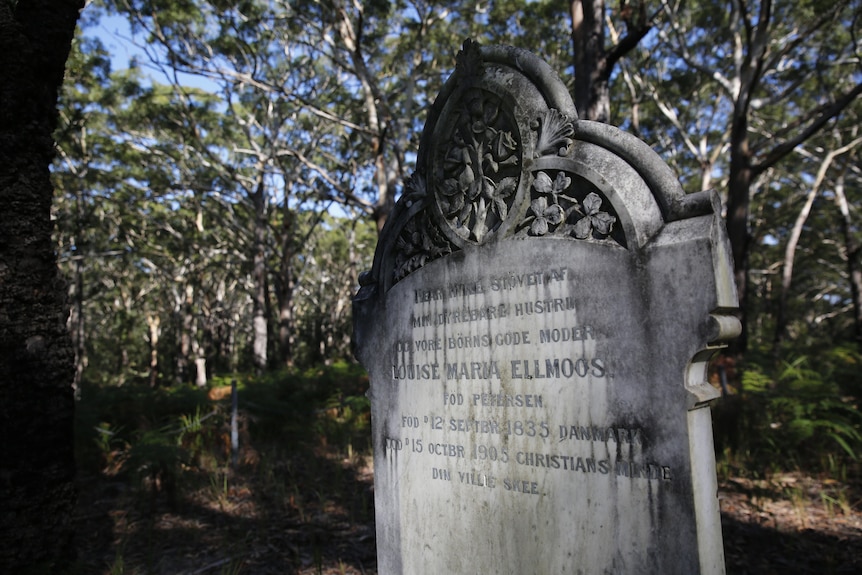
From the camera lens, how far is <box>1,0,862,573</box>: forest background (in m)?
6.57

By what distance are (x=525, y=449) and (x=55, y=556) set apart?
3178mm

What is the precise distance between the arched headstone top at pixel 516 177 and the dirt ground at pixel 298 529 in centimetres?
260

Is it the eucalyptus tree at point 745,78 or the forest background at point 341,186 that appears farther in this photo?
the eucalyptus tree at point 745,78

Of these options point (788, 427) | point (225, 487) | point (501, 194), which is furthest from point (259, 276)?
point (501, 194)

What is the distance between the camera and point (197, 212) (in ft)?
70.3

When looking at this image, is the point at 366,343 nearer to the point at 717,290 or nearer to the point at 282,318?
the point at 717,290

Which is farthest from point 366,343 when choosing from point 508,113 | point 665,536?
point 665,536

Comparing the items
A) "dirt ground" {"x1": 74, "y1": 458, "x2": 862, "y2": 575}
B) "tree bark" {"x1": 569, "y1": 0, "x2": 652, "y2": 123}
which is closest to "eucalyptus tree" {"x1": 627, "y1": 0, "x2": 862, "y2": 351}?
"tree bark" {"x1": 569, "y1": 0, "x2": 652, "y2": 123}

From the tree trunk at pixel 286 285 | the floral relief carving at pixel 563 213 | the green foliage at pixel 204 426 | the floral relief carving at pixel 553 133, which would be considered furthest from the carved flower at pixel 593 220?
the tree trunk at pixel 286 285

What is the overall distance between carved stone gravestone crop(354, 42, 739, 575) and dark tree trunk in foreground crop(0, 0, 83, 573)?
2.16 meters

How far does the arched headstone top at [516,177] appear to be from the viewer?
8.59ft

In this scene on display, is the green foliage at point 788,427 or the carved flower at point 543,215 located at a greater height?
the carved flower at point 543,215

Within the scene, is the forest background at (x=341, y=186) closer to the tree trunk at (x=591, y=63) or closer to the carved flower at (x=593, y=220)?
the tree trunk at (x=591, y=63)

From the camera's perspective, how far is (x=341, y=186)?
1480 cm
